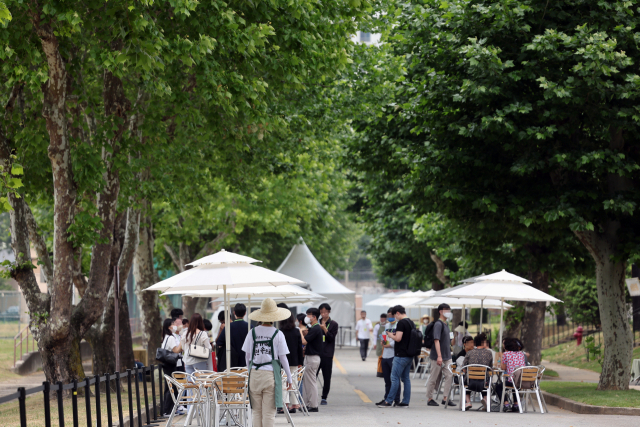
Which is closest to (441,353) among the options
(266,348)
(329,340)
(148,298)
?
(329,340)

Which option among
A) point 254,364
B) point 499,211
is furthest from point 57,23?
point 499,211

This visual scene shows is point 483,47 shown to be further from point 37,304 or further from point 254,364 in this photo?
point 37,304

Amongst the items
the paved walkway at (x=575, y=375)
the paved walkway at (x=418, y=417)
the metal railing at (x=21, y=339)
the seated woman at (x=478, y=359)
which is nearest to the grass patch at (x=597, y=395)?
the paved walkway at (x=418, y=417)

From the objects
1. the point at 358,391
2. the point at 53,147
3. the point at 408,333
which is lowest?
the point at 358,391

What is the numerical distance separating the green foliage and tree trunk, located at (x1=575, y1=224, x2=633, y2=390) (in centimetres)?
1646

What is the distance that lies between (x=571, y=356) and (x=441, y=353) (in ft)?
55.4

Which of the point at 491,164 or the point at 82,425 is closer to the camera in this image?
the point at 82,425

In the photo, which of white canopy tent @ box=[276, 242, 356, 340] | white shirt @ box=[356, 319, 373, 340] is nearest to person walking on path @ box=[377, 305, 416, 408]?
white canopy tent @ box=[276, 242, 356, 340]

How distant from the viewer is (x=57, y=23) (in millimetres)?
12477

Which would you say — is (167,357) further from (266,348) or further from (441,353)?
(441,353)

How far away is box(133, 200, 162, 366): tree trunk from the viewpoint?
22.4m

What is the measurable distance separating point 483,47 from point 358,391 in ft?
29.0

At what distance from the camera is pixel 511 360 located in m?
14.2

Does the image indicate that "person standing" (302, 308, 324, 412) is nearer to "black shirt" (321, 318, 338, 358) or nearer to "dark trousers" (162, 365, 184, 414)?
"black shirt" (321, 318, 338, 358)
